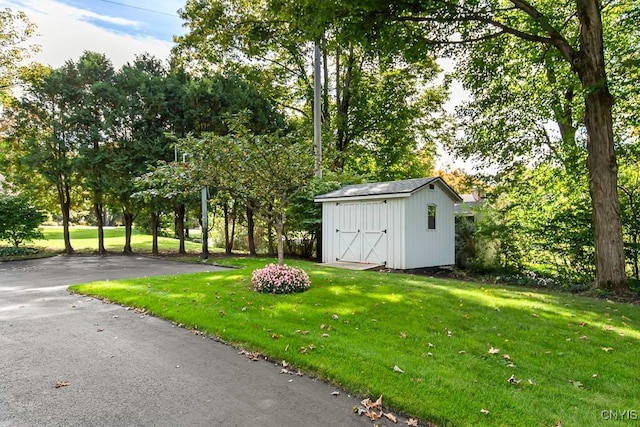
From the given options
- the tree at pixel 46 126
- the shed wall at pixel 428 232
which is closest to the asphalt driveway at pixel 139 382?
the shed wall at pixel 428 232

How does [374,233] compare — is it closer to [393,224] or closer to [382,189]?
[393,224]

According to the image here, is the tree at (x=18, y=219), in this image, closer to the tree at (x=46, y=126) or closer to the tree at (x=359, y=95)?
the tree at (x=46, y=126)

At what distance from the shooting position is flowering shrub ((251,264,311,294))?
280 inches

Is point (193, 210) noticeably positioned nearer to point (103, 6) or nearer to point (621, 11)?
point (103, 6)

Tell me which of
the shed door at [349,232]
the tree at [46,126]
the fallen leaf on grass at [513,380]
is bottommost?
the fallen leaf on grass at [513,380]

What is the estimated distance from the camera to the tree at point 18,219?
16.4 metres

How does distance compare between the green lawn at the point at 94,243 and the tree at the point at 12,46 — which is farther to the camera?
the green lawn at the point at 94,243

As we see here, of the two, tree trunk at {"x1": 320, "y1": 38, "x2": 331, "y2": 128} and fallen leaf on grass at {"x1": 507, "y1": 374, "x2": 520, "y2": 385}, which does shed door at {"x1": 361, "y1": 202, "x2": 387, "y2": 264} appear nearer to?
fallen leaf on grass at {"x1": 507, "y1": 374, "x2": 520, "y2": 385}

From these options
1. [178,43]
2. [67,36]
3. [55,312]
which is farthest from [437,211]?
[67,36]

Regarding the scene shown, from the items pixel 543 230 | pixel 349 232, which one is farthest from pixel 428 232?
pixel 543 230

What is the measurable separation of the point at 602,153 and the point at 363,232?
6.72 metres

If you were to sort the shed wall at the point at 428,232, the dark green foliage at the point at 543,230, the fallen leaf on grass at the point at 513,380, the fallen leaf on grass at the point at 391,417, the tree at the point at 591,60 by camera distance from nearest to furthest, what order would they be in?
1. the fallen leaf on grass at the point at 391,417
2. the fallen leaf on grass at the point at 513,380
3. the tree at the point at 591,60
4. the dark green foliage at the point at 543,230
5. the shed wall at the point at 428,232

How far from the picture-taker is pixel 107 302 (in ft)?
23.0

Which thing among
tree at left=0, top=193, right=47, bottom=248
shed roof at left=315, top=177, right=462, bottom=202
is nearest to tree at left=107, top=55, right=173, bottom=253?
tree at left=0, top=193, right=47, bottom=248
